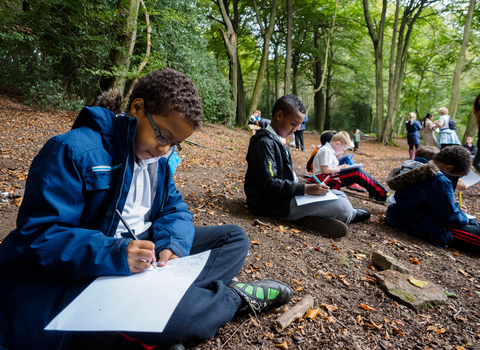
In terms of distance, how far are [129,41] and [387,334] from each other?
871 centimetres

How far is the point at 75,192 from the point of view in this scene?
51.6 inches

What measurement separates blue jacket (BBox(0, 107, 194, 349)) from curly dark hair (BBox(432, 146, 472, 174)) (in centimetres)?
403

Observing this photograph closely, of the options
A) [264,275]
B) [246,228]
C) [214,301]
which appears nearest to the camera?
[214,301]

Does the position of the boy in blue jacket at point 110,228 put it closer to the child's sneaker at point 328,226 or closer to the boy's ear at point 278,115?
the child's sneaker at point 328,226

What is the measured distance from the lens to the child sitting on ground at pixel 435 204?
3.26 meters

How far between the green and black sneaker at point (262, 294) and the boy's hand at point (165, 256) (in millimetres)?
442

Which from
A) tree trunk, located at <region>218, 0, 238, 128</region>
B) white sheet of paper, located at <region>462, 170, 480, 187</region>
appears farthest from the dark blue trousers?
tree trunk, located at <region>218, 0, 238, 128</region>

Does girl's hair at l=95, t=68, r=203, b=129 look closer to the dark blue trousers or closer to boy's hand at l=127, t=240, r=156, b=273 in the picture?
boy's hand at l=127, t=240, r=156, b=273

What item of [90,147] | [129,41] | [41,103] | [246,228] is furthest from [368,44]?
[90,147]

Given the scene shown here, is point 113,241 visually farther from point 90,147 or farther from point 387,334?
point 387,334

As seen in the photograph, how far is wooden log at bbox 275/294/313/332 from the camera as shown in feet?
5.58

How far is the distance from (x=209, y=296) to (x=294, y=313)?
0.65 metres

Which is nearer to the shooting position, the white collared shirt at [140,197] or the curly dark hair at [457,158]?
the white collared shirt at [140,197]

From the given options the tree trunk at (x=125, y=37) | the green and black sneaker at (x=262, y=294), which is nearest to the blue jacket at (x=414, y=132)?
the tree trunk at (x=125, y=37)
